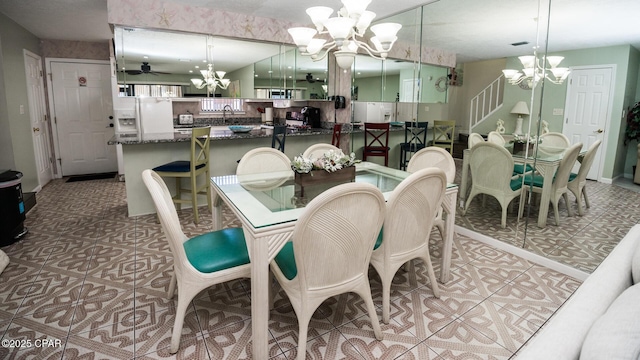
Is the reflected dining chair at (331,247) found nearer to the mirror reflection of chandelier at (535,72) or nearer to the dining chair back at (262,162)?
the dining chair back at (262,162)

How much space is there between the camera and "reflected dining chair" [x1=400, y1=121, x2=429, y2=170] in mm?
4324

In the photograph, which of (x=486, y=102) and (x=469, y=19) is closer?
(x=486, y=102)

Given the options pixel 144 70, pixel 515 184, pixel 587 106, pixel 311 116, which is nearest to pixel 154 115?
pixel 144 70

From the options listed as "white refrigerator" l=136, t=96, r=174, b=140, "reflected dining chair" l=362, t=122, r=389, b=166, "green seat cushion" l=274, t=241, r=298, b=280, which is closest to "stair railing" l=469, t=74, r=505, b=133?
"reflected dining chair" l=362, t=122, r=389, b=166

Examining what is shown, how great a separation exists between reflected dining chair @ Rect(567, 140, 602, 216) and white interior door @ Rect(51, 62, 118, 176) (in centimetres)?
710

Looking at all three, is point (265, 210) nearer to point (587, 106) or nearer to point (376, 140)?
point (587, 106)

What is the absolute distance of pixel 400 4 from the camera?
408 centimetres

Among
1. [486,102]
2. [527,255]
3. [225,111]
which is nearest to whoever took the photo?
[527,255]

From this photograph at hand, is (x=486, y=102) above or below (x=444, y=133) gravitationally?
above

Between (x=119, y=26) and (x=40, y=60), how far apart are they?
116 inches

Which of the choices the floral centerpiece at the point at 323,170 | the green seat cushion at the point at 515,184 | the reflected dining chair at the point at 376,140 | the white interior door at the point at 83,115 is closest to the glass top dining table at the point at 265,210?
the floral centerpiece at the point at 323,170

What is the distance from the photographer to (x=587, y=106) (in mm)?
2703

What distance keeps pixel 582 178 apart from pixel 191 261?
314 cm

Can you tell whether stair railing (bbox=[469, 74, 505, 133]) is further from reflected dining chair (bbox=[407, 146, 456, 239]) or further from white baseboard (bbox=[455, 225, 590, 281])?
white baseboard (bbox=[455, 225, 590, 281])
